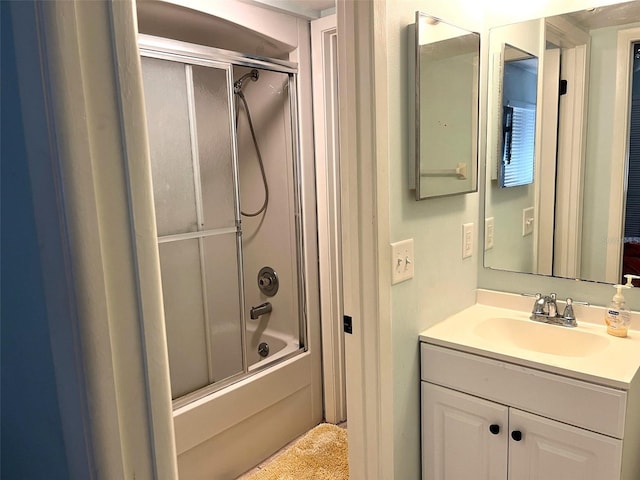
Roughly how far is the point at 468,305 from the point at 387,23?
1.13m

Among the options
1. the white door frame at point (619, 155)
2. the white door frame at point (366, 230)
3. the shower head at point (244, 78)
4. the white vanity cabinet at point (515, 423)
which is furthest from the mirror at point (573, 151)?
the shower head at point (244, 78)

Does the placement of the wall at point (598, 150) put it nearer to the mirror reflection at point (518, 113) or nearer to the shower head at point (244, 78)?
the mirror reflection at point (518, 113)

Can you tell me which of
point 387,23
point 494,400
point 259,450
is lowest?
point 259,450

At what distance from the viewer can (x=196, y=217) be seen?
84.2 inches

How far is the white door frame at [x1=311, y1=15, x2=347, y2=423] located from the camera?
231cm

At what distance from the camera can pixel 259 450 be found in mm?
2338

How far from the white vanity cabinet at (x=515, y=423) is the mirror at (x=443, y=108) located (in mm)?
611

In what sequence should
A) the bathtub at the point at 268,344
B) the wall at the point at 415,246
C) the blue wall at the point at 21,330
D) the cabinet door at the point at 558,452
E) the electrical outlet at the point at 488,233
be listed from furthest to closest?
the bathtub at the point at 268,344 → the electrical outlet at the point at 488,233 → the wall at the point at 415,246 → the cabinet door at the point at 558,452 → the blue wall at the point at 21,330

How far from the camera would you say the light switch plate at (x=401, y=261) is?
4.93 ft

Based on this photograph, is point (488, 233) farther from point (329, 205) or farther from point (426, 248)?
point (329, 205)

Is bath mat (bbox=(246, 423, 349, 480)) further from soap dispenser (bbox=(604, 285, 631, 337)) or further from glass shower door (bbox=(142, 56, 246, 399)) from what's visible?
soap dispenser (bbox=(604, 285, 631, 337))

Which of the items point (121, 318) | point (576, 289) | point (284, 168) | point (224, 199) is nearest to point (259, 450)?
point (224, 199)

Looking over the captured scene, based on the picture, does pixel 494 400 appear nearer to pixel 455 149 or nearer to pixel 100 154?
pixel 455 149

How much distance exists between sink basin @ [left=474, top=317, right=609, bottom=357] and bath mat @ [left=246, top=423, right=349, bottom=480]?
976 mm
